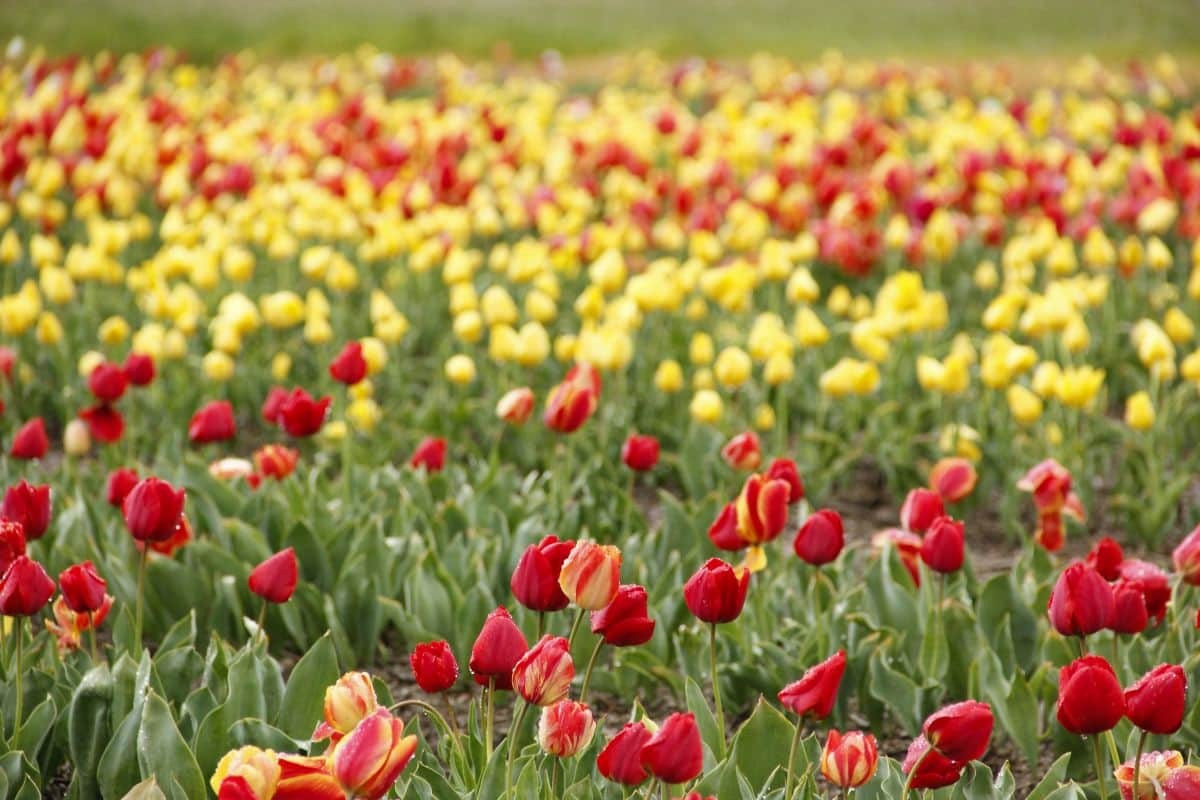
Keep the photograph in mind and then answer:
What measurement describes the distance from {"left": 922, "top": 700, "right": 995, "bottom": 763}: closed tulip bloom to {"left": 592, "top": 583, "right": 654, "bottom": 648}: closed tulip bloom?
0.39 meters

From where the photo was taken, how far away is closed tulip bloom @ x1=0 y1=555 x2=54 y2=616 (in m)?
2.08

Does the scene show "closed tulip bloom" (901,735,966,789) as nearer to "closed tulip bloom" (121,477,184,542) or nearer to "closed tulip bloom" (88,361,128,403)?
"closed tulip bloom" (121,477,184,542)

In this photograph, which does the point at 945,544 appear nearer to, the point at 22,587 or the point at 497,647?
the point at 497,647

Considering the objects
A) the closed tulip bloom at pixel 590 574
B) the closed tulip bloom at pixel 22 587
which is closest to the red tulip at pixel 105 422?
the closed tulip bloom at pixel 22 587

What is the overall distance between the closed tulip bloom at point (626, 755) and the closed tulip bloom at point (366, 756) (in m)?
0.28

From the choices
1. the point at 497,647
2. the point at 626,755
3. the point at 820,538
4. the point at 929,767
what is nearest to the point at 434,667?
the point at 497,647

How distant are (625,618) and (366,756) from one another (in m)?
0.52

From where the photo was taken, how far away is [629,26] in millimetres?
16734

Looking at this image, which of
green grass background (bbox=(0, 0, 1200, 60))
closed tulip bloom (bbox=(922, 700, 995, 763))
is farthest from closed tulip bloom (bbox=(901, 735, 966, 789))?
green grass background (bbox=(0, 0, 1200, 60))

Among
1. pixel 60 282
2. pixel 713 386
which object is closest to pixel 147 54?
pixel 60 282

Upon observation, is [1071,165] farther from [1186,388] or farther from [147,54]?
[147,54]

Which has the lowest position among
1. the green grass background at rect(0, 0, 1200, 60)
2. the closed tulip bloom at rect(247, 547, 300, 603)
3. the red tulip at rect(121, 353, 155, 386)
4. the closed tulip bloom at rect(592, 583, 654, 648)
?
the closed tulip bloom at rect(247, 547, 300, 603)

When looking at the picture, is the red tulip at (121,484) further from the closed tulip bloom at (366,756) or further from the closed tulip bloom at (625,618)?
the closed tulip bloom at (366,756)

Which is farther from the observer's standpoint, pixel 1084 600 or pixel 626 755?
pixel 1084 600
